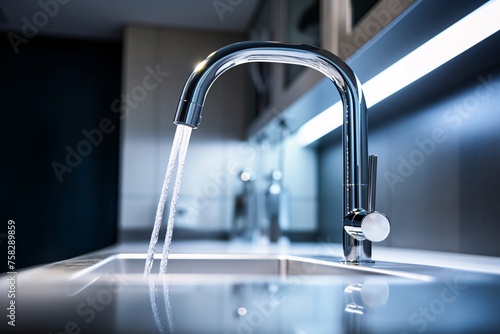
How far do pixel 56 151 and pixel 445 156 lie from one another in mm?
2597

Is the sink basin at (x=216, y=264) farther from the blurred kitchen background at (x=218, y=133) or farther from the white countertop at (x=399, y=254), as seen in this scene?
the blurred kitchen background at (x=218, y=133)

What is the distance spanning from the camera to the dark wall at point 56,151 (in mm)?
3203

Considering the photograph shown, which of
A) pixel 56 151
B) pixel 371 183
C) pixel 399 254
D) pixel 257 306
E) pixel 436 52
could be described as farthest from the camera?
pixel 56 151

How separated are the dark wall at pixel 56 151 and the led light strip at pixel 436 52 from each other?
202 cm

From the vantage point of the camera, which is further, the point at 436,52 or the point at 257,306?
the point at 436,52

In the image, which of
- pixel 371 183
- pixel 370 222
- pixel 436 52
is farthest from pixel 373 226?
pixel 436 52

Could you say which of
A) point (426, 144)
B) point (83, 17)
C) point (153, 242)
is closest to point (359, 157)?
point (153, 242)

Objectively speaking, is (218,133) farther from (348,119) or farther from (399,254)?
(348,119)

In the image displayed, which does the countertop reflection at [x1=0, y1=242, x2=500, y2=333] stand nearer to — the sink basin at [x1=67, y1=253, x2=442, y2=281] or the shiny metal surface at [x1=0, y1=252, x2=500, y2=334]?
the shiny metal surface at [x1=0, y1=252, x2=500, y2=334]

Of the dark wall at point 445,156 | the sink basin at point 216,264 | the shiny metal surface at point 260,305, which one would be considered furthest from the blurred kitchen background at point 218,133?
the shiny metal surface at point 260,305

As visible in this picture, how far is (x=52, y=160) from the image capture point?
322cm

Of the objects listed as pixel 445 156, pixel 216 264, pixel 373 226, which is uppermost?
pixel 445 156

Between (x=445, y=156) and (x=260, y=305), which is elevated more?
(x=445, y=156)

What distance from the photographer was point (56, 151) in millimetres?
3217
